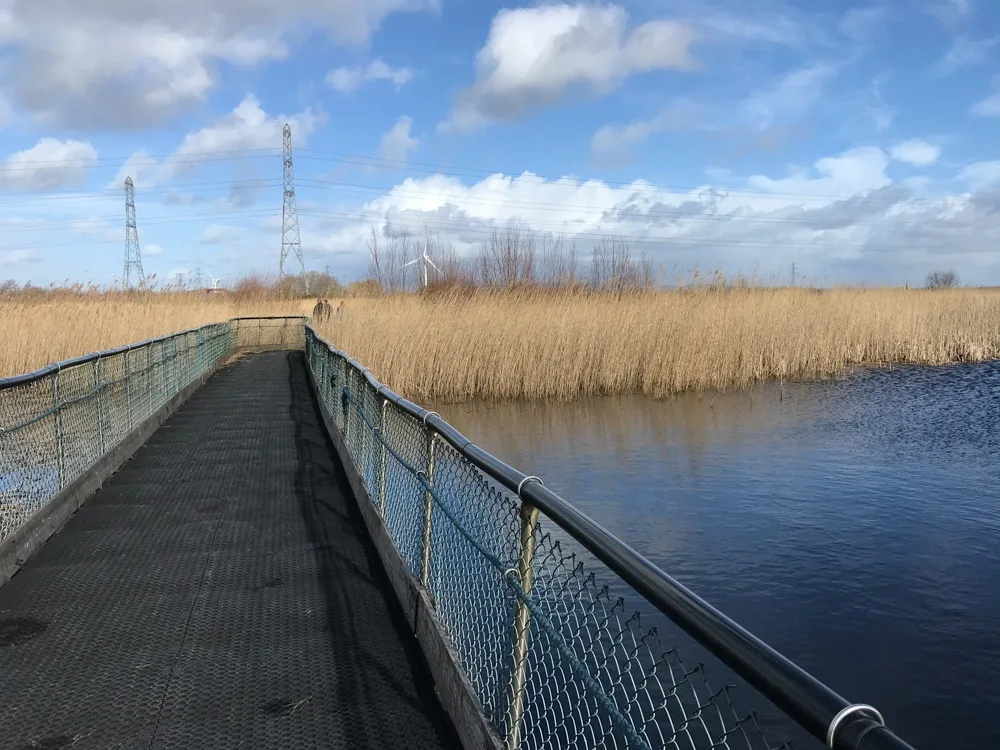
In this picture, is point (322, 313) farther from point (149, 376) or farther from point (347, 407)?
point (347, 407)

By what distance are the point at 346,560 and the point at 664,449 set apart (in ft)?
26.9

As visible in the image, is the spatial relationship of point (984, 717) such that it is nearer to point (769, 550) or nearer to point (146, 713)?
point (769, 550)

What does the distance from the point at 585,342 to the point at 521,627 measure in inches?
610

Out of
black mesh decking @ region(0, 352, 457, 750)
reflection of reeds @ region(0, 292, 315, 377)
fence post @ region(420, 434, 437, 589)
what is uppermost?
reflection of reeds @ region(0, 292, 315, 377)

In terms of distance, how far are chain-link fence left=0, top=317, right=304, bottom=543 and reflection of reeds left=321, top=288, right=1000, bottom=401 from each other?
184 inches

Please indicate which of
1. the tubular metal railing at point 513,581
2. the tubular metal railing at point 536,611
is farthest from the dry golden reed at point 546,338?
the tubular metal railing at point 536,611

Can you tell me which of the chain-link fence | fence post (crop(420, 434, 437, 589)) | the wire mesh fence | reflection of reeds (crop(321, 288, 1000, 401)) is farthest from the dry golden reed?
fence post (crop(420, 434, 437, 589))

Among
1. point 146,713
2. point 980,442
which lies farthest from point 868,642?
point 980,442

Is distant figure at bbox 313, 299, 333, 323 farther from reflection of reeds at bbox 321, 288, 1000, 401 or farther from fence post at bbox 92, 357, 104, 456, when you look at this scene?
fence post at bbox 92, 357, 104, 456

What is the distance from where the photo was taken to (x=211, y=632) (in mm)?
4453

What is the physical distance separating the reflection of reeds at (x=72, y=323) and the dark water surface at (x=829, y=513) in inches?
280

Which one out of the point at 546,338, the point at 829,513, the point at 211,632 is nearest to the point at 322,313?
the point at 546,338

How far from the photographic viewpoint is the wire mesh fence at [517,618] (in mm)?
2613

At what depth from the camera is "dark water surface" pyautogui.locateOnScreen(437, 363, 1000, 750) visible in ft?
19.8
